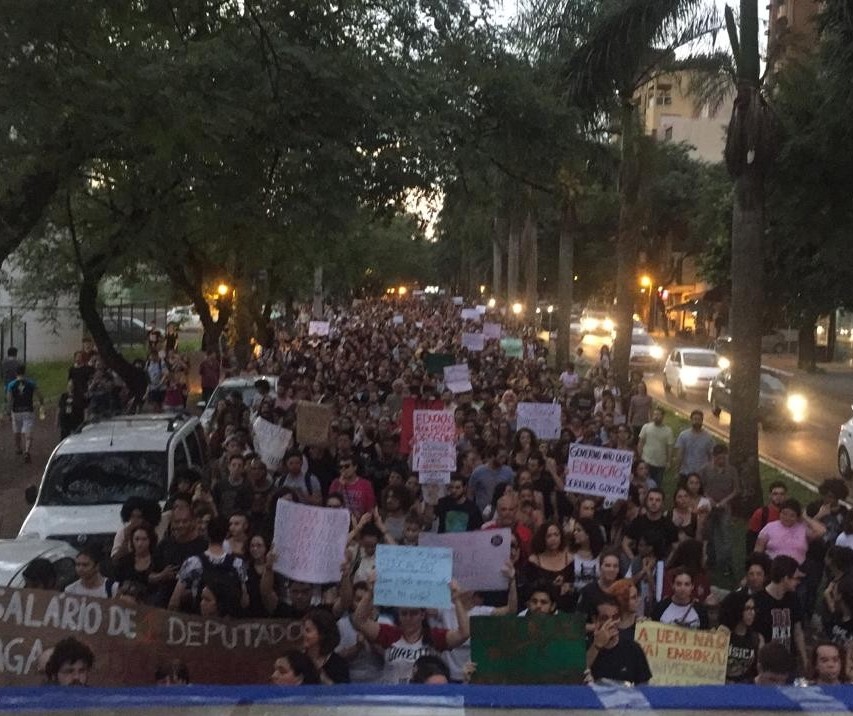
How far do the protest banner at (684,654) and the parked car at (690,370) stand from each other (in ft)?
90.5

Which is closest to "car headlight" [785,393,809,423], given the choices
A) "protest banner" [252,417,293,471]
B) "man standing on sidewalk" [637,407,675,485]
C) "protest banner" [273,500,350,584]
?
"man standing on sidewalk" [637,407,675,485]

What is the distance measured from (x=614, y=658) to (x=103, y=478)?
6.98m

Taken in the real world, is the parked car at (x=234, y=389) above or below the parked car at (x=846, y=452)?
above

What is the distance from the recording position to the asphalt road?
2241 cm

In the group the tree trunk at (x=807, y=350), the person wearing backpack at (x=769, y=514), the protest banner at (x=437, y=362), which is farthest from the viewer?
the tree trunk at (x=807, y=350)

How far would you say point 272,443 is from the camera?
13344 mm

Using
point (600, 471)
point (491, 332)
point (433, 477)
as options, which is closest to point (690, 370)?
point (491, 332)

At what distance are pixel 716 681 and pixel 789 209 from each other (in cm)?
2270

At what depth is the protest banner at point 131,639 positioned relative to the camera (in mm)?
6510

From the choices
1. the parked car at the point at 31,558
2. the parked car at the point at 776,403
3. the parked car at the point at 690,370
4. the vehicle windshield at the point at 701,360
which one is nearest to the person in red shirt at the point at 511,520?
the parked car at the point at 31,558

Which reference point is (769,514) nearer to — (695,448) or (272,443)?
(695,448)

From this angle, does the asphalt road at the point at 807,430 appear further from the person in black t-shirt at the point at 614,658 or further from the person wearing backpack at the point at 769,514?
the person in black t-shirt at the point at 614,658

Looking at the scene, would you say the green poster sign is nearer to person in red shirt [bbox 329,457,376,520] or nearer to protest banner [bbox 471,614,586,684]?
person in red shirt [bbox 329,457,376,520]

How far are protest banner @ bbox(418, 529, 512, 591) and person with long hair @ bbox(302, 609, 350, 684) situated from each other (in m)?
1.66
